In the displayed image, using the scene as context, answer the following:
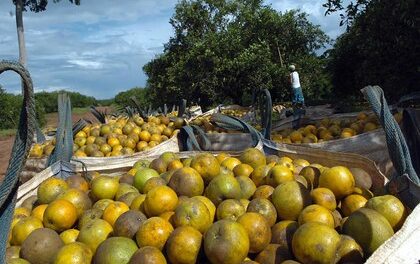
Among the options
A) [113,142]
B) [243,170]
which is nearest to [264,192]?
[243,170]

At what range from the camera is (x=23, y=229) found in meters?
2.77

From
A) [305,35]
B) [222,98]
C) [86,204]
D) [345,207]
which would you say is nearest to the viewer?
[345,207]

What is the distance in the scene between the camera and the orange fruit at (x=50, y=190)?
10.9 feet

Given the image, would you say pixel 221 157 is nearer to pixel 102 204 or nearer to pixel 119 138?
pixel 102 204

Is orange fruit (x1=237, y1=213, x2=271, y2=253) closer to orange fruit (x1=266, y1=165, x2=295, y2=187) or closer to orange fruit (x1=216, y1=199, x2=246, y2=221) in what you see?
orange fruit (x1=216, y1=199, x2=246, y2=221)

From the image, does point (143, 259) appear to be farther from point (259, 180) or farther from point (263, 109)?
point (263, 109)

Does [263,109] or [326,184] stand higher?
[263,109]

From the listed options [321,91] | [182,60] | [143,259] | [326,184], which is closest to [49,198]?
[143,259]

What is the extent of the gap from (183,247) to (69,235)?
2.93ft

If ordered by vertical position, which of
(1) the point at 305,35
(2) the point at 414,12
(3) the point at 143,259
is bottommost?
(3) the point at 143,259

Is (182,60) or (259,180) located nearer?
(259,180)

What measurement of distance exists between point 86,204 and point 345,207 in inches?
71.6

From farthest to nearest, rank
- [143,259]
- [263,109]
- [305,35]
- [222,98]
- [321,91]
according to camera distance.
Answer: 1. [321,91]
2. [305,35]
3. [222,98]
4. [263,109]
5. [143,259]

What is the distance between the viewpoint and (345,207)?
2.86m
